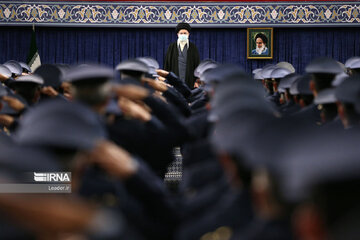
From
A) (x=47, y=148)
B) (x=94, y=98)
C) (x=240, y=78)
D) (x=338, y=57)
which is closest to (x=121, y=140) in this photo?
(x=240, y=78)

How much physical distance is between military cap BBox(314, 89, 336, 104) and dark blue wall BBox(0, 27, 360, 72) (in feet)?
Result: 41.3

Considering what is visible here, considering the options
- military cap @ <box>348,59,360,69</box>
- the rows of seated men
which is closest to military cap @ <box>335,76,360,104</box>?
the rows of seated men

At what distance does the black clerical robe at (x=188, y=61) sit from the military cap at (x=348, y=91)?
30.8ft

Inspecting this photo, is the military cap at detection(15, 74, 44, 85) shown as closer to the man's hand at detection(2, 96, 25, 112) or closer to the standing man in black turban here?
the man's hand at detection(2, 96, 25, 112)

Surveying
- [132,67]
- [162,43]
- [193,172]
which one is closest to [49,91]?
[132,67]

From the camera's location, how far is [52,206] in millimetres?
1427

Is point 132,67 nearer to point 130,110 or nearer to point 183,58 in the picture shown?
point 130,110

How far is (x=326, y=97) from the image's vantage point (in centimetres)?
432

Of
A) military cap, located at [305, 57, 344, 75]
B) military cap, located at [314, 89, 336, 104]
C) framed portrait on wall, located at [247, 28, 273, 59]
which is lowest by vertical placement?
military cap, located at [314, 89, 336, 104]

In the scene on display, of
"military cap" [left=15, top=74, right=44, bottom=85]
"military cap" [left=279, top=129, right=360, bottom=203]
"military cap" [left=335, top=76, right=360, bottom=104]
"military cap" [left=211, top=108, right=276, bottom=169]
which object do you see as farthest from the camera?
"military cap" [left=15, top=74, right=44, bottom=85]

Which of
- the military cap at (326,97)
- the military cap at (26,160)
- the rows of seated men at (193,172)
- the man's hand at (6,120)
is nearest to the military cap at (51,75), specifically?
the rows of seated men at (193,172)

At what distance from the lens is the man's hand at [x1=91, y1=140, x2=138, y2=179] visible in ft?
6.89

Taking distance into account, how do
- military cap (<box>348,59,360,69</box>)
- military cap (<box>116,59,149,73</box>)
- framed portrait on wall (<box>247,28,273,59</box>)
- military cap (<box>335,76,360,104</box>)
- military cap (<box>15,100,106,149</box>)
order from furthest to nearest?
framed portrait on wall (<box>247,28,273,59</box>) → military cap (<box>348,59,360,69</box>) → military cap (<box>116,59,149,73</box>) → military cap (<box>335,76,360,104</box>) → military cap (<box>15,100,106,149</box>)

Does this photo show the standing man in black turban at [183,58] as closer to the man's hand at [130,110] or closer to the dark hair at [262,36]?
the dark hair at [262,36]
